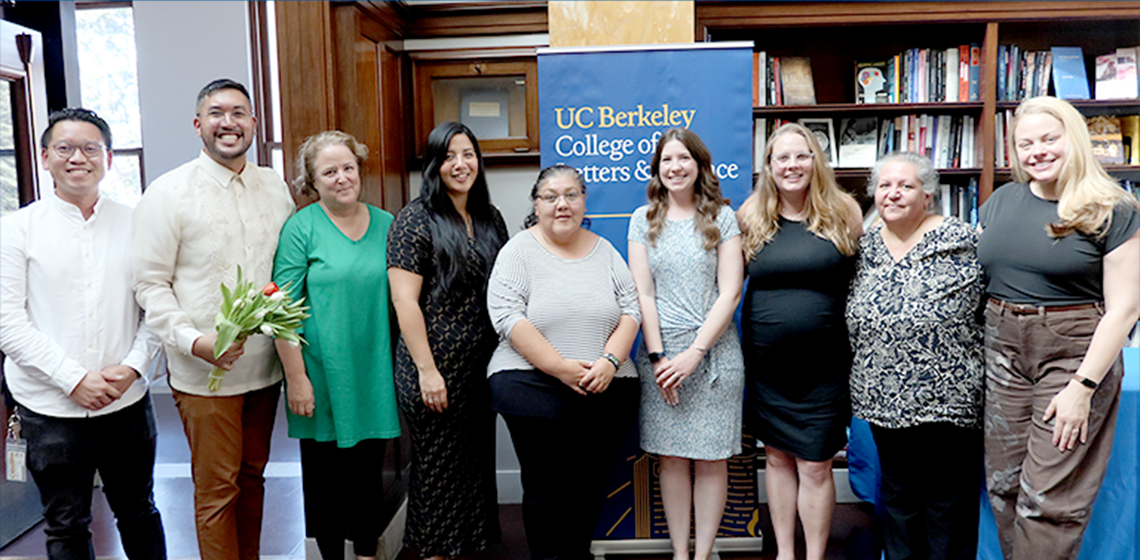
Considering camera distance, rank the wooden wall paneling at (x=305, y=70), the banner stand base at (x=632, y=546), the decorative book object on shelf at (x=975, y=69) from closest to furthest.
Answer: the wooden wall paneling at (x=305, y=70) → the banner stand base at (x=632, y=546) → the decorative book object on shelf at (x=975, y=69)

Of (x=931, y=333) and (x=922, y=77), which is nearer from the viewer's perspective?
(x=931, y=333)

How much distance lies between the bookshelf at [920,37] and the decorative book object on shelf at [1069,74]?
3.1 inches

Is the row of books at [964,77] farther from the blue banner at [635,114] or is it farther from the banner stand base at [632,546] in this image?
the banner stand base at [632,546]

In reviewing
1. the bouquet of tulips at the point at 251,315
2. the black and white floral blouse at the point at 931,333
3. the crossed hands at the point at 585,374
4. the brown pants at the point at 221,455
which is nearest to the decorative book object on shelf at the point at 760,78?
the black and white floral blouse at the point at 931,333

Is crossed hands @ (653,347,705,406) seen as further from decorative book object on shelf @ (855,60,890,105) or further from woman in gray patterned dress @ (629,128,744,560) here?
decorative book object on shelf @ (855,60,890,105)

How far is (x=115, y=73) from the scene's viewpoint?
5.45 metres

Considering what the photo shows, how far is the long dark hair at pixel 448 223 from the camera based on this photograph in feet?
7.25

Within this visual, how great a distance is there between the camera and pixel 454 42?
133 inches

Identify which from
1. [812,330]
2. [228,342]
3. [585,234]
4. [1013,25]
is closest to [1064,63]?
[1013,25]

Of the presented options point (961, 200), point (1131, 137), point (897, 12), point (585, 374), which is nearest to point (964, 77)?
point (897, 12)

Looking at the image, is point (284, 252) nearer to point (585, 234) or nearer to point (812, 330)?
point (585, 234)

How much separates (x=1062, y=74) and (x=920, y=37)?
2.37 feet

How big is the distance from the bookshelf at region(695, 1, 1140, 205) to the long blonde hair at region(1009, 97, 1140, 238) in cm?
166

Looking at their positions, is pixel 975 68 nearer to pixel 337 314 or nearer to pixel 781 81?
pixel 781 81
